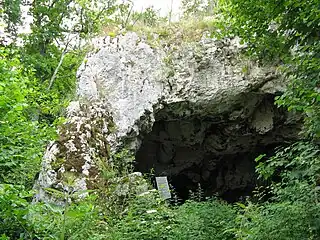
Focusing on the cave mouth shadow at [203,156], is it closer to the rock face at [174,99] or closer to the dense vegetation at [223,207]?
the rock face at [174,99]

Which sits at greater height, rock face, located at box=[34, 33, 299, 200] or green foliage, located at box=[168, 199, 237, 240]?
rock face, located at box=[34, 33, 299, 200]

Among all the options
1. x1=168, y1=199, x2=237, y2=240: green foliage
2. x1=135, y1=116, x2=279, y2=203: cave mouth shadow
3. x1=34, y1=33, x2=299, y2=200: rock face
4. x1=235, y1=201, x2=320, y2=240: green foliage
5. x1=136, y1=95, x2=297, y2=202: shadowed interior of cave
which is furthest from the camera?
x1=135, y1=116, x2=279, y2=203: cave mouth shadow

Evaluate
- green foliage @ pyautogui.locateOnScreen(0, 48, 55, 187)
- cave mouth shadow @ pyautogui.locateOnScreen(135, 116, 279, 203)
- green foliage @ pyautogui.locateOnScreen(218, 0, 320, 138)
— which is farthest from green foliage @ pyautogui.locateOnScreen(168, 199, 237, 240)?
cave mouth shadow @ pyautogui.locateOnScreen(135, 116, 279, 203)

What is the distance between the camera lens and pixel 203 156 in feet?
31.4

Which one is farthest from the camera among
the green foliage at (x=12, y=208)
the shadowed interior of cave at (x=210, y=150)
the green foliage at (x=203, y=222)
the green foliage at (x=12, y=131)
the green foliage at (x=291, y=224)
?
the shadowed interior of cave at (x=210, y=150)

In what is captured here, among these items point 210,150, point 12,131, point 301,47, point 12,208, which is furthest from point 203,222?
point 210,150

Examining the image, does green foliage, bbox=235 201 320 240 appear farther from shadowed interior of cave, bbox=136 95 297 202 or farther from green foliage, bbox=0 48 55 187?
shadowed interior of cave, bbox=136 95 297 202

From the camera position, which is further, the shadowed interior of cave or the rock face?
the shadowed interior of cave

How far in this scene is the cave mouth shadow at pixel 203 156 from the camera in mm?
8664

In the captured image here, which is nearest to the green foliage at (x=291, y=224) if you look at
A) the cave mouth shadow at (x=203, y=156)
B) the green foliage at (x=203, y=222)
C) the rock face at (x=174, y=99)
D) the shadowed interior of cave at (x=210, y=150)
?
the green foliage at (x=203, y=222)

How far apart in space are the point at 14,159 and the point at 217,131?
5687mm

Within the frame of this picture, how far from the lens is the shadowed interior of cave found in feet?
27.4

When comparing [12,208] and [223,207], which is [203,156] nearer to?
[223,207]

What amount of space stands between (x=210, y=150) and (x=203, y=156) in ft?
1.19
